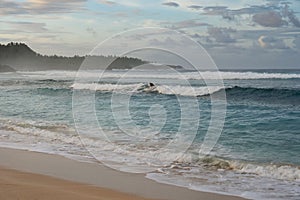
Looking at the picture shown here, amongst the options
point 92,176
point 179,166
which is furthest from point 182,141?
point 92,176

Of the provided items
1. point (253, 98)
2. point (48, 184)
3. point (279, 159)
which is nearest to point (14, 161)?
point (48, 184)

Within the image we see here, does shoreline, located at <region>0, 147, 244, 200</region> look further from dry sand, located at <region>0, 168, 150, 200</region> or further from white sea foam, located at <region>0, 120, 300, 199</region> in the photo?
white sea foam, located at <region>0, 120, 300, 199</region>

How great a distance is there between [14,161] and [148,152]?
2.79 m

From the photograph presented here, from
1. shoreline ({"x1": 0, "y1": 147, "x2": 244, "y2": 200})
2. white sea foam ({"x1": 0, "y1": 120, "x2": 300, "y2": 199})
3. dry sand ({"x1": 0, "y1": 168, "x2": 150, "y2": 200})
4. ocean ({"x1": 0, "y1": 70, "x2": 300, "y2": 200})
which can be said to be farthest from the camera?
ocean ({"x1": 0, "y1": 70, "x2": 300, "y2": 200})

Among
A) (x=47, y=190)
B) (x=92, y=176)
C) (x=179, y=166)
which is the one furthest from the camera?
(x=179, y=166)

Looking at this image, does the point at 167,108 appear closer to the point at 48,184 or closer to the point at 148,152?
the point at 148,152

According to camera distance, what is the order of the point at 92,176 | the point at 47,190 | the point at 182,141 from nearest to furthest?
the point at 47,190 → the point at 92,176 → the point at 182,141

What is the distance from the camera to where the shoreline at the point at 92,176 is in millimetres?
6312

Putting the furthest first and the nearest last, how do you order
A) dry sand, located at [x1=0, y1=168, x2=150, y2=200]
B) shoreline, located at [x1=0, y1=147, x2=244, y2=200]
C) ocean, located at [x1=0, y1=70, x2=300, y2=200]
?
ocean, located at [x1=0, y1=70, x2=300, y2=200]
shoreline, located at [x1=0, y1=147, x2=244, y2=200]
dry sand, located at [x1=0, y1=168, x2=150, y2=200]

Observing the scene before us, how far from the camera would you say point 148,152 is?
977 centimetres

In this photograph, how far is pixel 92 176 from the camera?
7367 millimetres

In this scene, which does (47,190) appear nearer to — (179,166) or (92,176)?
(92,176)

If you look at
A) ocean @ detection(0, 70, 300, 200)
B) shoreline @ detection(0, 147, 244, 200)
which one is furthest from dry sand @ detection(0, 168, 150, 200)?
ocean @ detection(0, 70, 300, 200)

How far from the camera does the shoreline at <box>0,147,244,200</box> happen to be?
20.7 ft
